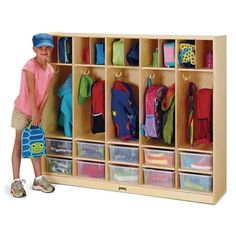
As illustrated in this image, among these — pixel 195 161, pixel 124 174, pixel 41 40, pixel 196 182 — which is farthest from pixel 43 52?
pixel 196 182

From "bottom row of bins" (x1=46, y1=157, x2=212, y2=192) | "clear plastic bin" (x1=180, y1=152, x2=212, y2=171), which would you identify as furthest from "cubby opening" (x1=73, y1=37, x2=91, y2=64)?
"clear plastic bin" (x1=180, y1=152, x2=212, y2=171)

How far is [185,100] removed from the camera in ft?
20.9

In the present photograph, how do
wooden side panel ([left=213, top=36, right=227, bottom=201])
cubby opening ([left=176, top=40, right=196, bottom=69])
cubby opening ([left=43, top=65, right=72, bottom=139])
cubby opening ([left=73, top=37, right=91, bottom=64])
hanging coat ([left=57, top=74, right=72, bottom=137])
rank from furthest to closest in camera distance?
1. cubby opening ([left=43, top=65, right=72, bottom=139])
2. hanging coat ([left=57, top=74, right=72, bottom=137])
3. cubby opening ([left=73, top=37, right=91, bottom=64])
4. cubby opening ([left=176, top=40, right=196, bottom=69])
5. wooden side panel ([left=213, top=36, right=227, bottom=201])

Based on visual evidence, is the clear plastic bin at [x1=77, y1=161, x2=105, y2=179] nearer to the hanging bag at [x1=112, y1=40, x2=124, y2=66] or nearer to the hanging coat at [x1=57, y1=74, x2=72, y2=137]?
the hanging coat at [x1=57, y1=74, x2=72, y2=137]

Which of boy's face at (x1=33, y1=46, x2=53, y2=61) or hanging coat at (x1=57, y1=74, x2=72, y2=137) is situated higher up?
boy's face at (x1=33, y1=46, x2=53, y2=61)

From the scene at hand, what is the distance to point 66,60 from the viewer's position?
6.80 metres

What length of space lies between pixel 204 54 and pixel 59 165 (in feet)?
6.34

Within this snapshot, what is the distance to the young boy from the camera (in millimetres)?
6426

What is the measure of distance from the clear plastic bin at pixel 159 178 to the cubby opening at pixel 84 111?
60 centimetres

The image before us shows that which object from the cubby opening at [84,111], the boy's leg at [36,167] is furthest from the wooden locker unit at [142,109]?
the boy's leg at [36,167]

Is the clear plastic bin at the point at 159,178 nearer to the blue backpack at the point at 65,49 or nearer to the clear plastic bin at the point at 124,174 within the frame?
the clear plastic bin at the point at 124,174

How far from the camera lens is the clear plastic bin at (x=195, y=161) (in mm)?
6172

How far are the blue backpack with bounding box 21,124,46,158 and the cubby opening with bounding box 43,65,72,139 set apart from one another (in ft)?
0.99

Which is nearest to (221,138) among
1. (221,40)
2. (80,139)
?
(221,40)
